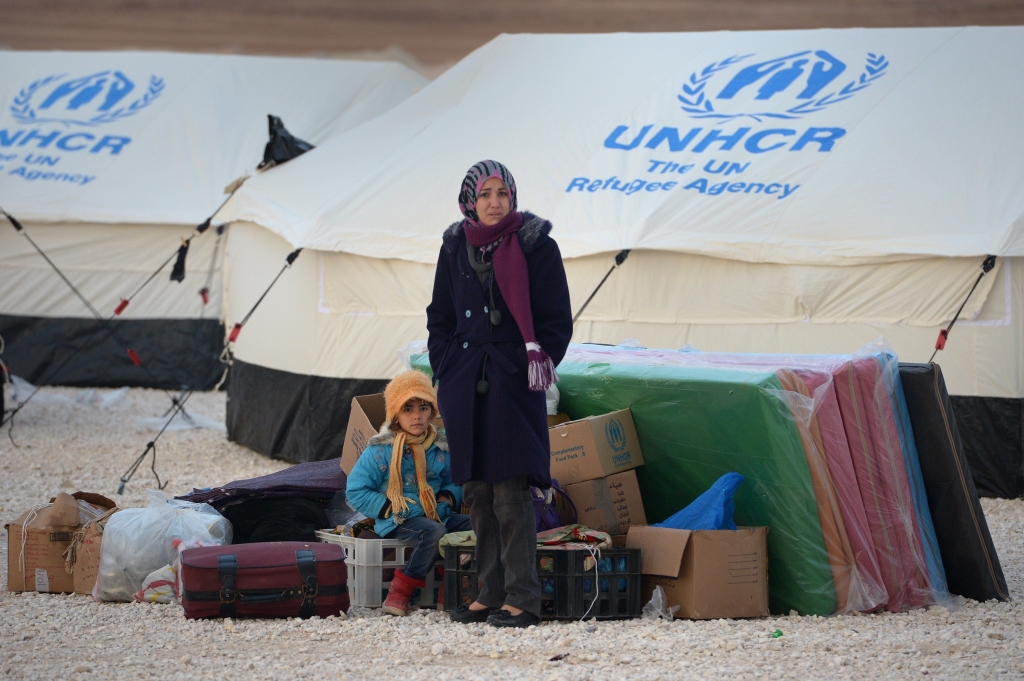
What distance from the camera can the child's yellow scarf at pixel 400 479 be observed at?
4.06 m

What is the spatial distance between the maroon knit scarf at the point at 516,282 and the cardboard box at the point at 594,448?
0.67 meters

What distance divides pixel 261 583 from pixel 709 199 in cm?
356

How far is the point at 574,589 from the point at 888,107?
4.15m

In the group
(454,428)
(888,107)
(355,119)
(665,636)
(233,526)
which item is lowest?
(665,636)

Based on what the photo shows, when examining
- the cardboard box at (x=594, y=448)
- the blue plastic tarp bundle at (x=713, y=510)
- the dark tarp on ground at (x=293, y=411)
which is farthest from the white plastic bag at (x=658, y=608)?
the dark tarp on ground at (x=293, y=411)

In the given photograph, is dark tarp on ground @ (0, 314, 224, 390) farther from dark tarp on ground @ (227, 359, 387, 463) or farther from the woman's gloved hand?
the woman's gloved hand

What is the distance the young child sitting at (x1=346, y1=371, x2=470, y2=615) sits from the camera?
4059 mm

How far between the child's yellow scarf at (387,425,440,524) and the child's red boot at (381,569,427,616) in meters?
0.22

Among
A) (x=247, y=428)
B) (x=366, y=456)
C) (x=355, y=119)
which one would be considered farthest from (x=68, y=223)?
(x=366, y=456)

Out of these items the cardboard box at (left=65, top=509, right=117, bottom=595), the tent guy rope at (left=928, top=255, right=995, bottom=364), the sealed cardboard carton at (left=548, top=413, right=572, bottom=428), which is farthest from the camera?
the tent guy rope at (left=928, top=255, right=995, bottom=364)

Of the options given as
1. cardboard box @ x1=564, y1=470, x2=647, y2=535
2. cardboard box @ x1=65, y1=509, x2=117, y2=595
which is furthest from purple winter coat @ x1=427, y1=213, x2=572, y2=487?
cardboard box @ x1=65, y1=509, x2=117, y2=595

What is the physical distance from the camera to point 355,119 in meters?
11.6

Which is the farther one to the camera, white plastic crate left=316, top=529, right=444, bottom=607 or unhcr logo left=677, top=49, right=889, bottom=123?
unhcr logo left=677, top=49, right=889, bottom=123

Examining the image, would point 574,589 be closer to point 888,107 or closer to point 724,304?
point 724,304
